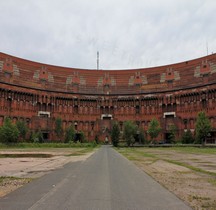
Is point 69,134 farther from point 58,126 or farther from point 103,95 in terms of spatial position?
point 103,95

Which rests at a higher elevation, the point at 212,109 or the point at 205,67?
the point at 205,67

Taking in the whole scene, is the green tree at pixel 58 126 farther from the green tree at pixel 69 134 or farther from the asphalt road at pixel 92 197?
the asphalt road at pixel 92 197

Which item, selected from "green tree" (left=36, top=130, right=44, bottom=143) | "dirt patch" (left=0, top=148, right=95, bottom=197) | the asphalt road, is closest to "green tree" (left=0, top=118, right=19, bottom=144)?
"green tree" (left=36, top=130, right=44, bottom=143)

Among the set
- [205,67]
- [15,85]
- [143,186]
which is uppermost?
[205,67]

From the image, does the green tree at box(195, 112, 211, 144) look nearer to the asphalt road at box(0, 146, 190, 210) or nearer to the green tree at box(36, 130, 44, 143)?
the green tree at box(36, 130, 44, 143)

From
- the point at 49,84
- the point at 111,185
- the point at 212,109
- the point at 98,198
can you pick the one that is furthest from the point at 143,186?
the point at 49,84

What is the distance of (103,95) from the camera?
92438 mm

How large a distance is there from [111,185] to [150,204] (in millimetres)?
3487

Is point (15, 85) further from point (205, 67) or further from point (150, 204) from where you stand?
point (150, 204)

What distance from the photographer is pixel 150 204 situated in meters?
8.01

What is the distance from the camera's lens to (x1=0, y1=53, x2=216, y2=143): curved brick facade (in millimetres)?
77125

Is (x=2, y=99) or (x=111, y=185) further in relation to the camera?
(x=2, y=99)

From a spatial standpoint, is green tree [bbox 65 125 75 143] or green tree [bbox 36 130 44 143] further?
green tree [bbox 65 125 75 143]

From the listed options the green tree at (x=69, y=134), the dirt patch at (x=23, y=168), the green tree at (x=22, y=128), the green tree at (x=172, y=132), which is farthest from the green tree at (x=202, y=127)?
the green tree at (x=22, y=128)
